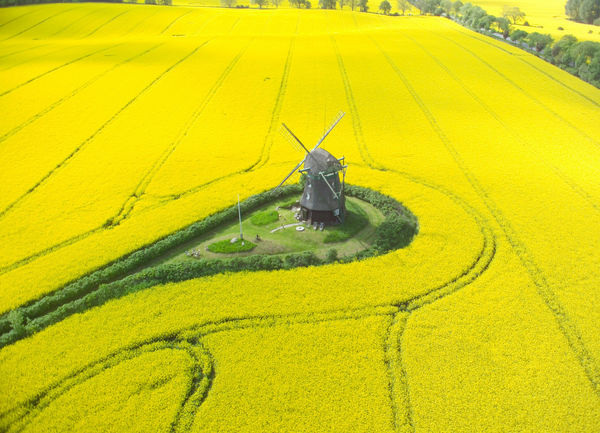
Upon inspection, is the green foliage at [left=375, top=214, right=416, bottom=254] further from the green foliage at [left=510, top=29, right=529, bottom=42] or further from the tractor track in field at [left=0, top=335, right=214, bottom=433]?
the green foliage at [left=510, top=29, right=529, bottom=42]

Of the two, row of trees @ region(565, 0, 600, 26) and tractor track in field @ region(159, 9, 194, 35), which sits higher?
row of trees @ region(565, 0, 600, 26)

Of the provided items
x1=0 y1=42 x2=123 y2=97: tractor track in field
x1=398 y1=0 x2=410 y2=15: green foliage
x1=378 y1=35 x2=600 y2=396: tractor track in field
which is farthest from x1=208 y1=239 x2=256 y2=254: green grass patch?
x1=398 y1=0 x2=410 y2=15: green foliage

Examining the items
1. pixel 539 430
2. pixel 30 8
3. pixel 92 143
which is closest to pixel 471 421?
pixel 539 430

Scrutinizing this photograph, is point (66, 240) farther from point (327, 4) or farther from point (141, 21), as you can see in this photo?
point (327, 4)

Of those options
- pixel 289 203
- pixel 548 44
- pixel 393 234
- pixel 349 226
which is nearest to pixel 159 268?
pixel 289 203

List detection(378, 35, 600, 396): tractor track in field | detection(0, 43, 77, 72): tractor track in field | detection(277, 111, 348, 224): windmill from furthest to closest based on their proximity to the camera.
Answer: detection(0, 43, 77, 72): tractor track in field, detection(277, 111, 348, 224): windmill, detection(378, 35, 600, 396): tractor track in field

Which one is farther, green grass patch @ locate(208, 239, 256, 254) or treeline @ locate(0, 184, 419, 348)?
green grass patch @ locate(208, 239, 256, 254)

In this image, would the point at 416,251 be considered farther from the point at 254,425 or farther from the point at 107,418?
the point at 107,418
